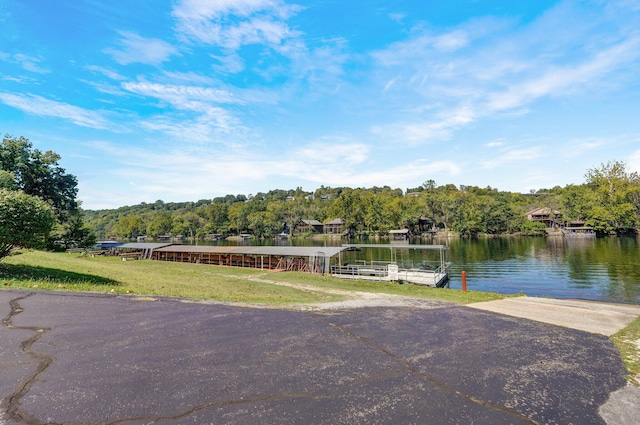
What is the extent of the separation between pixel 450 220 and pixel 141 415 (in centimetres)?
12116

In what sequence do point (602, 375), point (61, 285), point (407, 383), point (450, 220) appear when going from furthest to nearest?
point (450, 220), point (61, 285), point (602, 375), point (407, 383)

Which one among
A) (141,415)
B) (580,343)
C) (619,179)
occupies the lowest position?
(580,343)

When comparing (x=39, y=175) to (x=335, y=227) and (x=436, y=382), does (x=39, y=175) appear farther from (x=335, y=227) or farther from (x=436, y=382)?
(x=335, y=227)

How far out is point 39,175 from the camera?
4347cm

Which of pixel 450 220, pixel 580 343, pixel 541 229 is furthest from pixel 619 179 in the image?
pixel 580 343

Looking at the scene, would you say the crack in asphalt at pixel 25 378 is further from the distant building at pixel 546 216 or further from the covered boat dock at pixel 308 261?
the distant building at pixel 546 216

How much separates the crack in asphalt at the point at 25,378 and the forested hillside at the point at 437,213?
184 feet

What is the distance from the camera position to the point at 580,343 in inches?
347

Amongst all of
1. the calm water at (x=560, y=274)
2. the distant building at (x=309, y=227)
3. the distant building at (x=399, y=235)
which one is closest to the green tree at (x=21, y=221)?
the calm water at (x=560, y=274)

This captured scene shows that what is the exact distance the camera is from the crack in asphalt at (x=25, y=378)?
4.59 m

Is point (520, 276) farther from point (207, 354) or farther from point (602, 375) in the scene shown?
point (207, 354)

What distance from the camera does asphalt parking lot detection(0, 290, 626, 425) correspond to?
500cm

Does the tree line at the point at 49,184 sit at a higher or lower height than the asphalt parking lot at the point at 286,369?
higher

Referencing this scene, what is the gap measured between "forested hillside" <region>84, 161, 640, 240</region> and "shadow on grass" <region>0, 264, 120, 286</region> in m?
43.6
